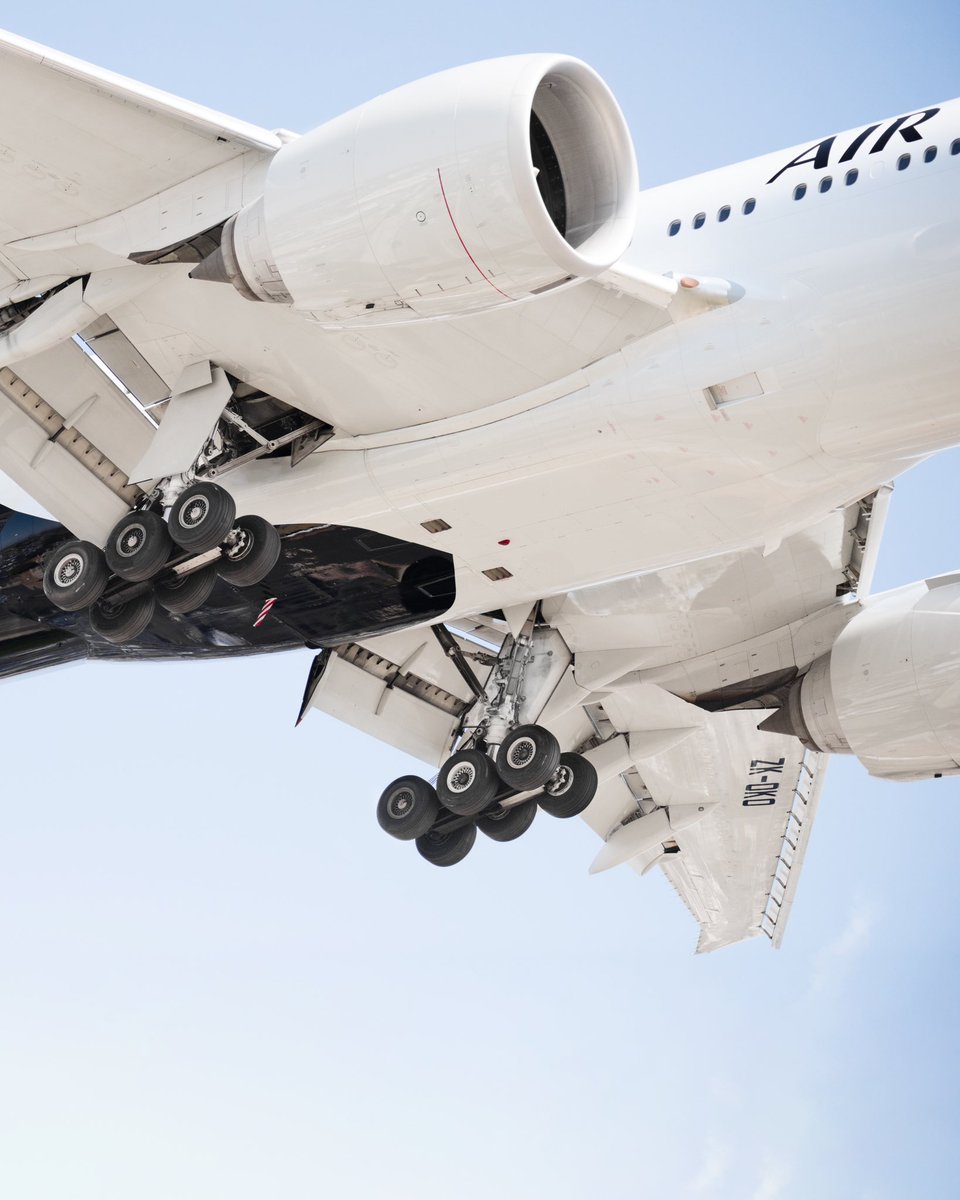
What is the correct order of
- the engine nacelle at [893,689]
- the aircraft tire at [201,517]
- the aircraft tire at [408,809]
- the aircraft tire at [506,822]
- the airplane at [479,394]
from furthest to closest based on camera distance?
the aircraft tire at [506,822] → the aircraft tire at [408,809] → the engine nacelle at [893,689] → the aircraft tire at [201,517] → the airplane at [479,394]

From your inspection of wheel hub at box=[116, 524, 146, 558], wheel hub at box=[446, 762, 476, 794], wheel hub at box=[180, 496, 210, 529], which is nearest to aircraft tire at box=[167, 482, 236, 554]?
wheel hub at box=[180, 496, 210, 529]

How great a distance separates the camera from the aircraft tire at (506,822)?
14.9m

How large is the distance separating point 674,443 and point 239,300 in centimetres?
328

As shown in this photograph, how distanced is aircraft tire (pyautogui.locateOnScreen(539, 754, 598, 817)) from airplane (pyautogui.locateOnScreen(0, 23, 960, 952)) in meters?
0.38

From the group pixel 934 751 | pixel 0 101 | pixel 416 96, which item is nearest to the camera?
pixel 416 96

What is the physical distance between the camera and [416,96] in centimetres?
962

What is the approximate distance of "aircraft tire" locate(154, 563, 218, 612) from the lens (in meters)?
12.1

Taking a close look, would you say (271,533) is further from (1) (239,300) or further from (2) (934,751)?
(2) (934,751)

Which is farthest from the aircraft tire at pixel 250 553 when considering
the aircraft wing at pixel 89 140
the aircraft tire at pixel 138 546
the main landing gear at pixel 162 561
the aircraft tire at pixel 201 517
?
the aircraft wing at pixel 89 140

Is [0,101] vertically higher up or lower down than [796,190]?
lower down

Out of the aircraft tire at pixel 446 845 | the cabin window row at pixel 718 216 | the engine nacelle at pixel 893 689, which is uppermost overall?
the cabin window row at pixel 718 216

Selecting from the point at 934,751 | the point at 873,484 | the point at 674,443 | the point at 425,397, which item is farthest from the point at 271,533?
the point at 934,751

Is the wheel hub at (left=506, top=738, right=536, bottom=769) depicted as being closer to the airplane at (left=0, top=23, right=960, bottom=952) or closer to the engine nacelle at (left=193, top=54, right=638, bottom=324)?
the airplane at (left=0, top=23, right=960, bottom=952)

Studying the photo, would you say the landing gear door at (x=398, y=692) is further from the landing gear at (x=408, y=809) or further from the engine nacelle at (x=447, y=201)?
the engine nacelle at (x=447, y=201)
